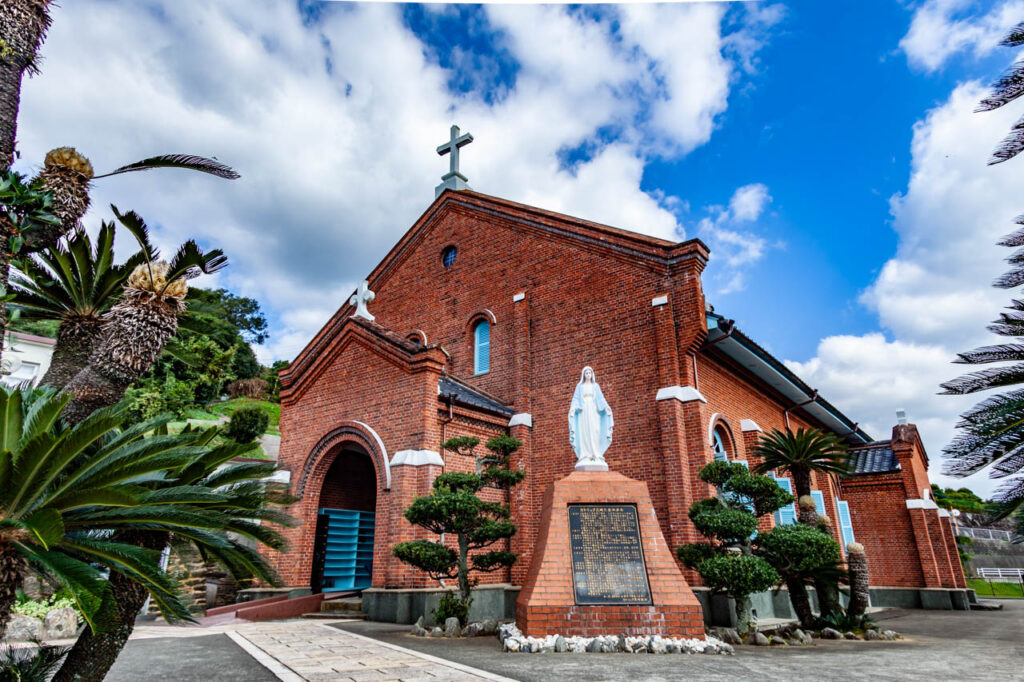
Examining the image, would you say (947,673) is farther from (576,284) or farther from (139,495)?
(576,284)

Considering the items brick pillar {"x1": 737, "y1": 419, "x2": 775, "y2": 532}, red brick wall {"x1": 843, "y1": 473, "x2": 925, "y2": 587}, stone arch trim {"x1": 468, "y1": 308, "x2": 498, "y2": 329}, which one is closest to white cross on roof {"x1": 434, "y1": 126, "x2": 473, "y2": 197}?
stone arch trim {"x1": 468, "y1": 308, "x2": 498, "y2": 329}

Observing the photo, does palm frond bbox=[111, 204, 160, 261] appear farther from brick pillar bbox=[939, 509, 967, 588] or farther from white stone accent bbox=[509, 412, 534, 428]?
brick pillar bbox=[939, 509, 967, 588]

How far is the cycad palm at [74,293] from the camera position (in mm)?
8250

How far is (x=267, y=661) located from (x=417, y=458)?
5.59 meters

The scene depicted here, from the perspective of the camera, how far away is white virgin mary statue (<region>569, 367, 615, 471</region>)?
10.4 meters

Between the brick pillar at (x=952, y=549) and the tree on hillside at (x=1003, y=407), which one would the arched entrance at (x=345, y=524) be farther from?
the brick pillar at (x=952, y=549)

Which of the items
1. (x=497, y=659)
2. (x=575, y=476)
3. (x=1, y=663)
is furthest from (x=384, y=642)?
(x=1, y=663)

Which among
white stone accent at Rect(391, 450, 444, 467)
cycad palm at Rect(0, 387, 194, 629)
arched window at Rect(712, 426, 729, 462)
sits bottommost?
cycad palm at Rect(0, 387, 194, 629)

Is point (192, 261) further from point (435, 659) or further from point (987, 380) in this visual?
point (987, 380)

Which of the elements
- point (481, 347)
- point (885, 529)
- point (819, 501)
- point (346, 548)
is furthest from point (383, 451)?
point (885, 529)

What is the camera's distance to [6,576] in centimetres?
404

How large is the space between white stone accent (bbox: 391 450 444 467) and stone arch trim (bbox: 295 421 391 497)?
1.28 feet

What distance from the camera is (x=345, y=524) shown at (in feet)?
50.2

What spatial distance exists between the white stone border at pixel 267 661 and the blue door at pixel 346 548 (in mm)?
4933
